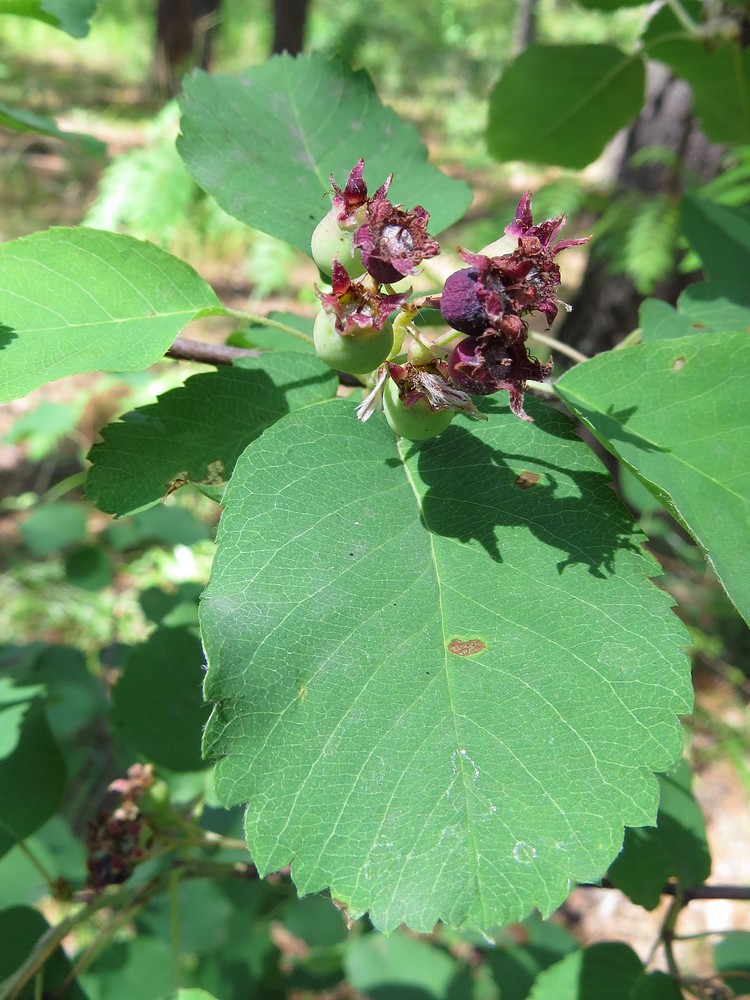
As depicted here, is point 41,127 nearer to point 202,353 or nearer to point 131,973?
point 202,353

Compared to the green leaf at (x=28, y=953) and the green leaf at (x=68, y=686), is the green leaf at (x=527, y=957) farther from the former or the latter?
the green leaf at (x=68, y=686)

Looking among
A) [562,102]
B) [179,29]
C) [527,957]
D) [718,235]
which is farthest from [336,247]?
[179,29]

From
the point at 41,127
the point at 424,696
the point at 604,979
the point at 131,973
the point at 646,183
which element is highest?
the point at 41,127

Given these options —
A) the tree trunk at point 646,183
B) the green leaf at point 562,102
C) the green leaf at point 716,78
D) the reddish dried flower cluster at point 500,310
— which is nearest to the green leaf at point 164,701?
the reddish dried flower cluster at point 500,310

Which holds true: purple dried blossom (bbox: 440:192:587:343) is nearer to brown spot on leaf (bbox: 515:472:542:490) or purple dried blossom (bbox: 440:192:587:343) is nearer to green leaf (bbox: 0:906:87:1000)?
brown spot on leaf (bbox: 515:472:542:490)

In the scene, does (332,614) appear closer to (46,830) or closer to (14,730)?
(14,730)

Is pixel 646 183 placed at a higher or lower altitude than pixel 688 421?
lower

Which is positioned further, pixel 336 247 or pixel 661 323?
pixel 661 323
